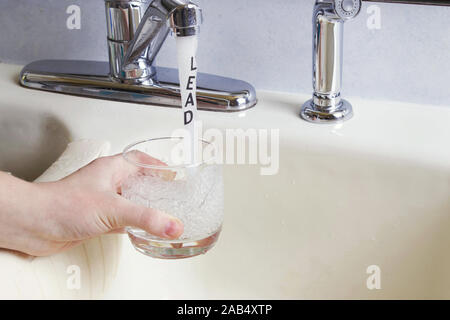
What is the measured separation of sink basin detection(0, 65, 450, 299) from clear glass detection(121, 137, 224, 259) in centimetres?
11

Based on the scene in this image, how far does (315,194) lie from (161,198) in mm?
221

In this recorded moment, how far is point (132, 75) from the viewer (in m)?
0.63

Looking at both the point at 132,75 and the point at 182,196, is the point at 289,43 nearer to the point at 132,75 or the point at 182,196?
the point at 132,75

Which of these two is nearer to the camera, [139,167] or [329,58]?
[139,167]

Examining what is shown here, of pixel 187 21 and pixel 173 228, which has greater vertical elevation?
pixel 187 21

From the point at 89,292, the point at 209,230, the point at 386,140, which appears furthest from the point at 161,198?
the point at 386,140

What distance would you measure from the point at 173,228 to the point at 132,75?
29 centimetres

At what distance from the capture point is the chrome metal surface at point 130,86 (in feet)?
2.02

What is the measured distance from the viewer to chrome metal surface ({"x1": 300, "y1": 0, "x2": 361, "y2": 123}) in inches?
20.6

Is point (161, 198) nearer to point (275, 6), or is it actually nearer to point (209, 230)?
point (209, 230)

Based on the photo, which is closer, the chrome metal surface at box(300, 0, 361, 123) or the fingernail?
the fingernail

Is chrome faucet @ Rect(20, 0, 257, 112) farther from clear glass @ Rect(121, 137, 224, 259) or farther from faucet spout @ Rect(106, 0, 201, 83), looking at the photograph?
clear glass @ Rect(121, 137, 224, 259)

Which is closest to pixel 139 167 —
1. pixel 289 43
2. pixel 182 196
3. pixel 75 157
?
pixel 182 196

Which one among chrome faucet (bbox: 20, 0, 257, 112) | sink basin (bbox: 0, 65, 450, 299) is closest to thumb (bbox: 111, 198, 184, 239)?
sink basin (bbox: 0, 65, 450, 299)
